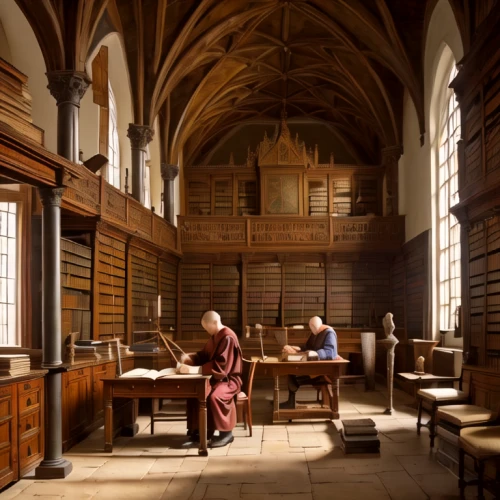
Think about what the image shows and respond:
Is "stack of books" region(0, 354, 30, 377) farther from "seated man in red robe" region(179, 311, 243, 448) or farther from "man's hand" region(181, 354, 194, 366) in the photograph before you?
"man's hand" region(181, 354, 194, 366)

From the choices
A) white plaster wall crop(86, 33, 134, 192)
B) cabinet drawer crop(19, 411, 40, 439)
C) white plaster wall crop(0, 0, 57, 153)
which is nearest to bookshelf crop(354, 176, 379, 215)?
white plaster wall crop(86, 33, 134, 192)

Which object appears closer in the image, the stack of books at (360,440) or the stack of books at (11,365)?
the stack of books at (11,365)

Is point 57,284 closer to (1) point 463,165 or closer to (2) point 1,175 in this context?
(2) point 1,175

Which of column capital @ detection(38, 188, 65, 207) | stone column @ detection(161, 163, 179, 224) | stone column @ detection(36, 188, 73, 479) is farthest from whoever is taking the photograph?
stone column @ detection(161, 163, 179, 224)

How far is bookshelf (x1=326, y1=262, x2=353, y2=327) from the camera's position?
16344 millimetres

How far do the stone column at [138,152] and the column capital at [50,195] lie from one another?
662cm

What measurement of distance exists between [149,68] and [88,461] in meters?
8.78

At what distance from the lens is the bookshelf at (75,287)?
28.3 ft

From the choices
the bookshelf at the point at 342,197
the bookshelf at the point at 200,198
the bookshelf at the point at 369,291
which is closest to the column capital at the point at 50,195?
the bookshelf at the point at 369,291

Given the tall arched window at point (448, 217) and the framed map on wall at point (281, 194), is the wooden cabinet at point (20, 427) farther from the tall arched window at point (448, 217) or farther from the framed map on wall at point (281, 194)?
the framed map on wall at point (281, 194)

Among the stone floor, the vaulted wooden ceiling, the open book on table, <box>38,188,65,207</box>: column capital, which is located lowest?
the stone floor

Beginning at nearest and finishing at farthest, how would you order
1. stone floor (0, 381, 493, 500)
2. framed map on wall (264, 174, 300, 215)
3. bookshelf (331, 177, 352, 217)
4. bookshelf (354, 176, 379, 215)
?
stone floor (0, 381, 493, 500), framed map on wall (264, 174, 300, 215), bookshelf (354, 176, 379, 215), bookshelf (331, 177, 352, 217)

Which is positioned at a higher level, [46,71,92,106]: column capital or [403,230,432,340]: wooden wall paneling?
[46,71,92,106]: column capital

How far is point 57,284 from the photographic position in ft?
20.6
